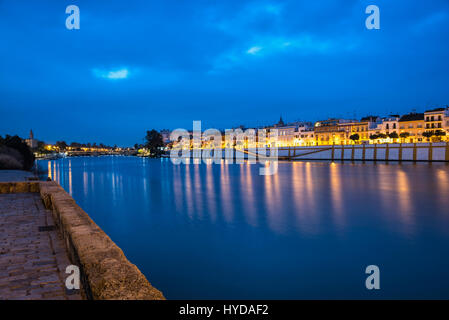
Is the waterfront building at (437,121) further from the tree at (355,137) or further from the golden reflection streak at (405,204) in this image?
the golden reflection streak at (405,204)

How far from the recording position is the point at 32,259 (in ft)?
14.4

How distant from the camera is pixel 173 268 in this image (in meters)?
7.52

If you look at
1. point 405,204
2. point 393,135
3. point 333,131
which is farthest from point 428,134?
point 405,204

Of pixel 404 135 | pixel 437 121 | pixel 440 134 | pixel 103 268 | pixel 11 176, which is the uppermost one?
pixel 437 121

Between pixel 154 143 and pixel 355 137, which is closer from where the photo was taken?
pixel 355 137

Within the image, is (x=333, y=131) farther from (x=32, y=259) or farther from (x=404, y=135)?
(x=32, y=259)

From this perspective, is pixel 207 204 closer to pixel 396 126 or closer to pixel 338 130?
pixel 396 126

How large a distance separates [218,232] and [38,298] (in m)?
7.95

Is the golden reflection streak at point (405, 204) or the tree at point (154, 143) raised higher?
the tree at point (154, 143)

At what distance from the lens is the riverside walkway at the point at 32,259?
3446 millimetres

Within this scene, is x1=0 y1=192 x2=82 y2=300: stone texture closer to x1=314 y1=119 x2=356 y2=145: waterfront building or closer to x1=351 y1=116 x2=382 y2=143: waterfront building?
x1=351 y1=116 x2=382 y2=143: waterfront building

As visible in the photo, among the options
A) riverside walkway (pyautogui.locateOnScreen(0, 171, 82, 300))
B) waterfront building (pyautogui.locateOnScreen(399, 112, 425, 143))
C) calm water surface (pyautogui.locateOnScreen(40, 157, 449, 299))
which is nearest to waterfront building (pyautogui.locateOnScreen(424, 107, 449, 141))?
waterfront building (pyautogui.locateOnScreen(399, 112, 425, 143))

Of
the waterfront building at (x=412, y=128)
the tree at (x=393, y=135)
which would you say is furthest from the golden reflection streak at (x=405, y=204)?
the waterfront building at (x=412, y=128)
